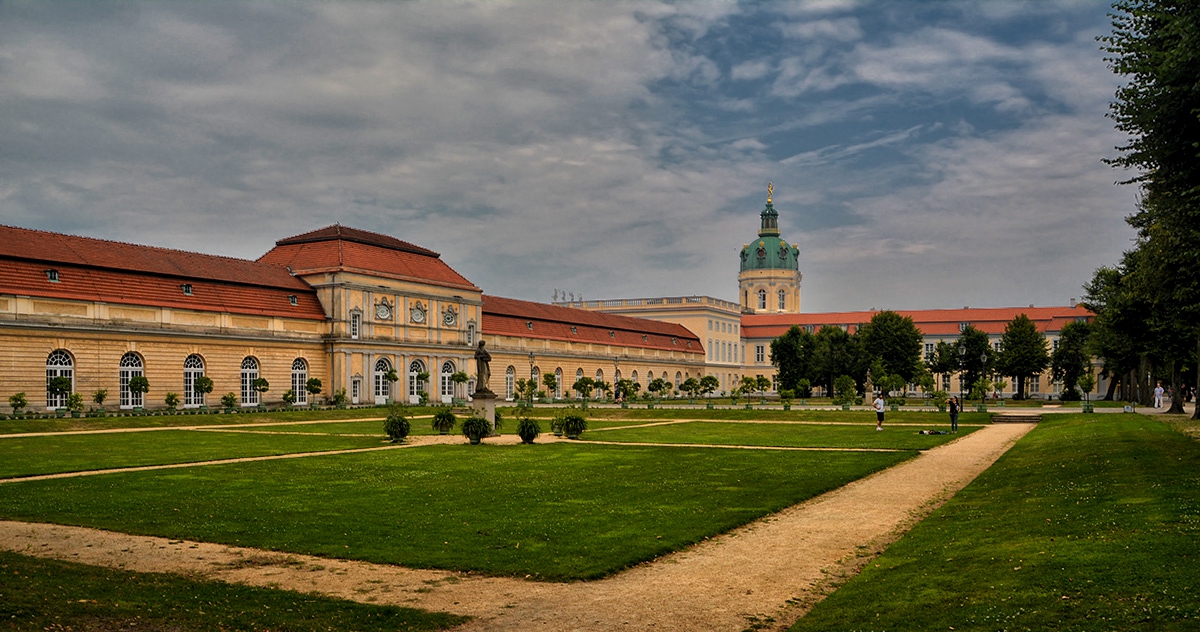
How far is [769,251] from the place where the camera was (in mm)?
151750

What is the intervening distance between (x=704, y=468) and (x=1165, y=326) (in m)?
28.7

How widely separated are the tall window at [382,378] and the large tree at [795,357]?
4350 centimetres

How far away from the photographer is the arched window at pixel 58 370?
4738 cm

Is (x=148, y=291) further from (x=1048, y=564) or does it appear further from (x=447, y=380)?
(x=1048, y=564)

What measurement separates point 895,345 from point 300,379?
54.7 metres

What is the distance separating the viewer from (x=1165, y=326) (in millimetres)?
40844

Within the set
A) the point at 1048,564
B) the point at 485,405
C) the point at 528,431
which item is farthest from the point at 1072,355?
the point at 1048,564

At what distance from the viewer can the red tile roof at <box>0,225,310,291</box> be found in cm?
4847

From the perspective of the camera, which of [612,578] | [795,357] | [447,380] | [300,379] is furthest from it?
[795,357]

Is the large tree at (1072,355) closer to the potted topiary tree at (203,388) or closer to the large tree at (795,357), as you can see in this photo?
the large tree at (795,357)

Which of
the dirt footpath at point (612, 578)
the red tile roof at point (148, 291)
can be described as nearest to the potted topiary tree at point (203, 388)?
the red tile roof at point (148, 291)

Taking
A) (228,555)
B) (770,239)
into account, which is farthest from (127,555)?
(770,239)

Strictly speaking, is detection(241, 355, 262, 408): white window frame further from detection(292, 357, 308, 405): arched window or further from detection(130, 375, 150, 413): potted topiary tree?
detection(130, 375, 150, 413): potted topiary tree

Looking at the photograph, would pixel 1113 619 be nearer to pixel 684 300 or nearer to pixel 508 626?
pixel 508 626
